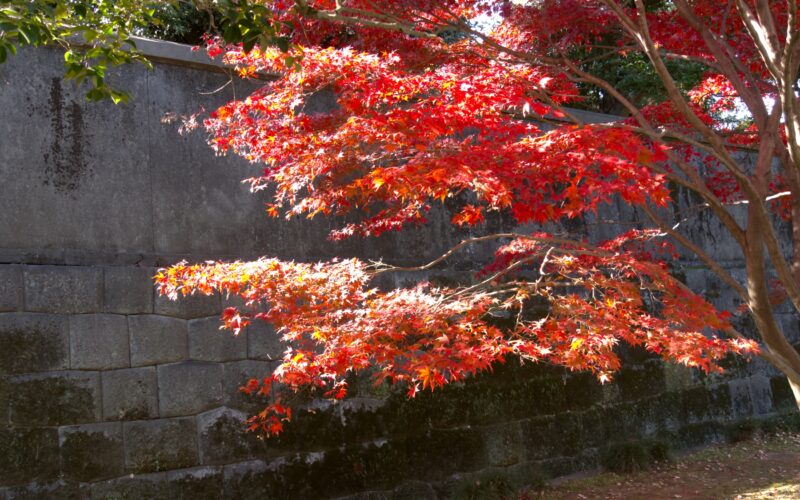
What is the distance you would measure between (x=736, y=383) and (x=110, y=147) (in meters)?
7.21

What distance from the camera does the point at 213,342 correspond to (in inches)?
218

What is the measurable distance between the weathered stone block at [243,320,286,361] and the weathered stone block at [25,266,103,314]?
3.68 feet

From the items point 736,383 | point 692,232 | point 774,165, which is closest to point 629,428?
point 736,383

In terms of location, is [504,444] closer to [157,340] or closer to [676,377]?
[676,377]

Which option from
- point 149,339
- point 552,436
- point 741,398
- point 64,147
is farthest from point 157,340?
point 741,398

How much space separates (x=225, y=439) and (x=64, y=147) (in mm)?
2342

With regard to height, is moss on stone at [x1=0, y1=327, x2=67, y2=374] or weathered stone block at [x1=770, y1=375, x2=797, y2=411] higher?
moss on stone at [x1=0, y1=327, x2=67, y2=374]

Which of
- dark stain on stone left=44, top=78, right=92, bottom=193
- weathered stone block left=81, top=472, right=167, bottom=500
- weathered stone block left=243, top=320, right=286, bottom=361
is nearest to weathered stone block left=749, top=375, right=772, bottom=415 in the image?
weathered stone block left=243, top=320, right=286, bottom=361

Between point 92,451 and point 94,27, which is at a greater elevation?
point 94,27

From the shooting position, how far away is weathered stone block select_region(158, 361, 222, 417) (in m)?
5.26

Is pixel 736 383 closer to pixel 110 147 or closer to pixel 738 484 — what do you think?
pixel 738 484

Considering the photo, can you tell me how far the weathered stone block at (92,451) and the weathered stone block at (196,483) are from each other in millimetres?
360

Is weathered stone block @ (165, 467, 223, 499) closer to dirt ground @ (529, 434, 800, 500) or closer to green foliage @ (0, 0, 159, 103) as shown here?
green foliage @ (0, 0, 159, 103)

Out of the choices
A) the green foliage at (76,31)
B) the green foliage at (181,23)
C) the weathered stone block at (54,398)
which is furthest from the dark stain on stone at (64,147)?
the green foliage at (181,23)
